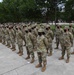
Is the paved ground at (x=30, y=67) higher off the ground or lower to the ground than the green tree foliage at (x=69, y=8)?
lower

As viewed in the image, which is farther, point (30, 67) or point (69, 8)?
point (69, 8)

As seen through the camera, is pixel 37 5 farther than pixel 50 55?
Yes

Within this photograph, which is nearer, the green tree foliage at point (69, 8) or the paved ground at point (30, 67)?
the paved ground at point (30, 67)

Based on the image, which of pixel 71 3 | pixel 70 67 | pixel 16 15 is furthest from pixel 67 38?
pixel 16 15

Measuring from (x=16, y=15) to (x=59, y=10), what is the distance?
512 inches

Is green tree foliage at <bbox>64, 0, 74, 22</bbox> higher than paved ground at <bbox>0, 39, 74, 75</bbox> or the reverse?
higher

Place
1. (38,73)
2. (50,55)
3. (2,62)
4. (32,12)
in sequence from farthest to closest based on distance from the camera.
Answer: (32,12) < (50,55) < (2,62) < (38,73)

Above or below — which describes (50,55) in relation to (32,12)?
below

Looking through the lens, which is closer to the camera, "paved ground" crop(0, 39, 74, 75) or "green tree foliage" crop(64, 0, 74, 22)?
"paved ground" crop(0, 39, 74, 75)

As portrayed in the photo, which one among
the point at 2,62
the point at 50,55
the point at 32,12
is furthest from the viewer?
the point at 32,12

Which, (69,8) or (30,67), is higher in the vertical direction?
(69,8)

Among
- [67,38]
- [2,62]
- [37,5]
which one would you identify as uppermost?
[37,5]

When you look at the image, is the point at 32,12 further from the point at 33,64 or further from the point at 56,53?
the point at 33,64

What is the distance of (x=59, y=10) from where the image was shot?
77.6 feet
